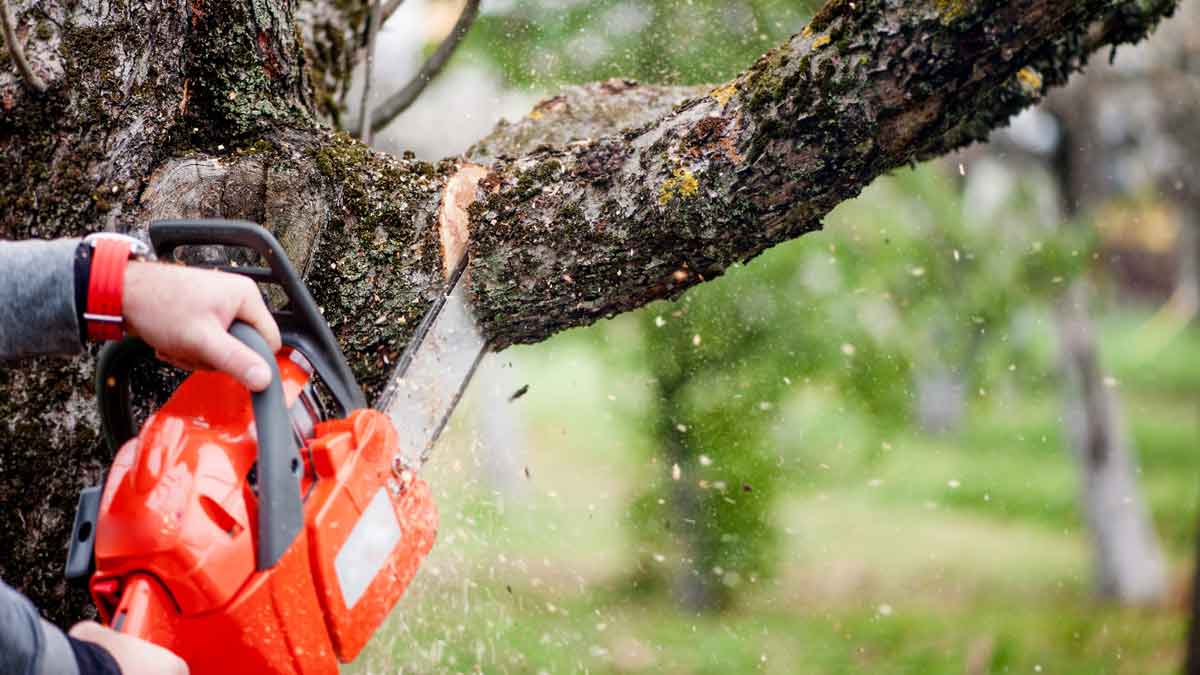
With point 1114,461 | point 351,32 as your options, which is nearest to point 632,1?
point 351,32

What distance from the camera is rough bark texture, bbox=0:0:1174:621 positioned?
138cm

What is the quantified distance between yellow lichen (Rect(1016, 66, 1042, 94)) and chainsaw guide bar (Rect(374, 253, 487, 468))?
124cm

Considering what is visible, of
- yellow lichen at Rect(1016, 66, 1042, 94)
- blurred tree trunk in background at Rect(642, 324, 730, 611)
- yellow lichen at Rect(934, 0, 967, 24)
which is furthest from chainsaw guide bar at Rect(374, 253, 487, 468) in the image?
blurred tree trunk in background at Rect(642, 324, 730, 611)

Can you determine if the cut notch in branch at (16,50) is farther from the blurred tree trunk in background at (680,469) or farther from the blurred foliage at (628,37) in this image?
the blurred tree trunk in background at (680,469)

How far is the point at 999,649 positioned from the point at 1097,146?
12.5 feet

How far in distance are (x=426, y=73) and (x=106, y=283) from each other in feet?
4.30

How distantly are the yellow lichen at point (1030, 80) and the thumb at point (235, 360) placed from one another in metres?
1.64

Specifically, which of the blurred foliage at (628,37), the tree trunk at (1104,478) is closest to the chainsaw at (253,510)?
the blurred foliage at (628,37)

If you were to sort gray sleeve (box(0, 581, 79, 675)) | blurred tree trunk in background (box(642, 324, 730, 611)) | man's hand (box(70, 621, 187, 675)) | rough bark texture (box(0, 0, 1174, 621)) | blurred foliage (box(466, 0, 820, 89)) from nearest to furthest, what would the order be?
gray sleeve (box(0, 581, 79, 675)) → man's hand (box(70, 621, 187, 675)) → rough bark texture (box(0, 0, 1174, 621)) → blurred foliage (box(466, 0, 820, 89)) → blurred tree trunk in background (box(642, 324, 730, 611))

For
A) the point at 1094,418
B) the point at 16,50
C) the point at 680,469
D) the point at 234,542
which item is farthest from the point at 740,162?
the point at 1094,418

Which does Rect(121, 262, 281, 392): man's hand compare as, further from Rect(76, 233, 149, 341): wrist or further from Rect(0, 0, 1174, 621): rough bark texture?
Rect(0, 0, 1174, 621): rough bark texture

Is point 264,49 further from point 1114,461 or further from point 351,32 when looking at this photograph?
point 1114,461

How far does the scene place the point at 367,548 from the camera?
1327 millimetres

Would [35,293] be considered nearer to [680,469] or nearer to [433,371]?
[433,371]
